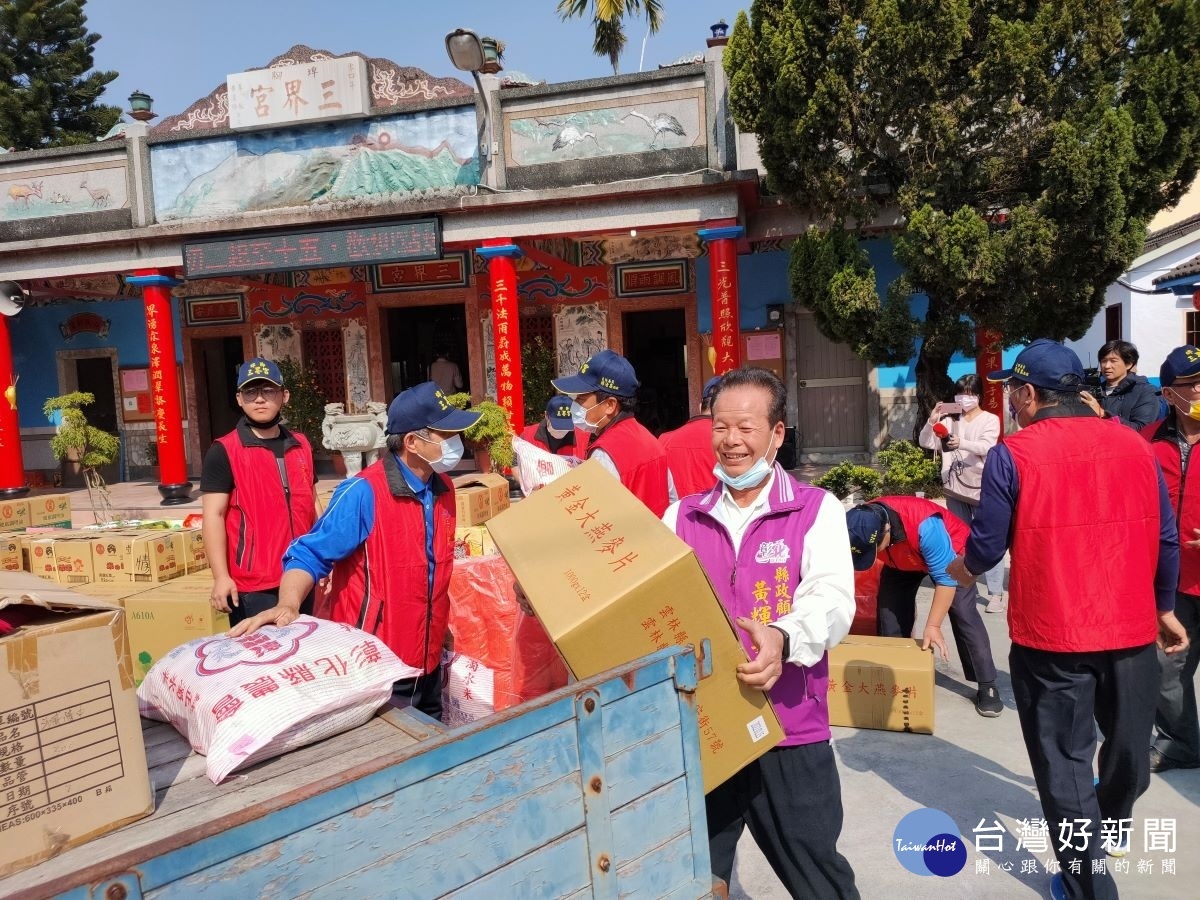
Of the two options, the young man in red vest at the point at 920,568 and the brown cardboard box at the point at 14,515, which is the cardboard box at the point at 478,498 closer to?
the young man in red vest at the point at 920,568

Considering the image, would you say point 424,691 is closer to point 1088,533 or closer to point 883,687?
point 1088,533

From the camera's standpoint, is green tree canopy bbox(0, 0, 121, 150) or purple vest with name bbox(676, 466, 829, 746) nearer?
purple vest with name bbox(676, 466, 829, 746)

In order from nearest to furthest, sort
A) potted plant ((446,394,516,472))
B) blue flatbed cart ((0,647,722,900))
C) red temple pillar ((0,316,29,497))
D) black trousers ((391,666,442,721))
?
blue flatbed cart ((0,647,722,900)) → black trousers ((391,666,442,721)) → potted plant ((446,394,516,472)) → red temple pillar ((0,316,29,497))

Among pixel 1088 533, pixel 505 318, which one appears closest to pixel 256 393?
pixel 1088 533

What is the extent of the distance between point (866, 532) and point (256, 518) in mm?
2463

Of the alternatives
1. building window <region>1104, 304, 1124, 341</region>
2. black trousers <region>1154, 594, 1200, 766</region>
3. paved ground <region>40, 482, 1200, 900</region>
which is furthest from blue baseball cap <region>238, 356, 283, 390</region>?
building window <region>1104, 304, 1124, 341</region>

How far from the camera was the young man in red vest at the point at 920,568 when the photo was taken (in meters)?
3.28

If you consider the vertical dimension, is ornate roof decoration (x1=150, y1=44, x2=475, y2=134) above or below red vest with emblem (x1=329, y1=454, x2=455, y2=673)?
above

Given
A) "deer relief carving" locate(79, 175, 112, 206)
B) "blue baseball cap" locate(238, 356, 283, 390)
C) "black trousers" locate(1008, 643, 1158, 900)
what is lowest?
"black trousers" locate(1008, 643, 1158, 900)

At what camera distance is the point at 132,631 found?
4.25m

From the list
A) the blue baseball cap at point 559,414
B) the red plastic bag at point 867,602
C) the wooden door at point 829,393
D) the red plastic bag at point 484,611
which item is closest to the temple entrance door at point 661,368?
the wooden door at point 829,393

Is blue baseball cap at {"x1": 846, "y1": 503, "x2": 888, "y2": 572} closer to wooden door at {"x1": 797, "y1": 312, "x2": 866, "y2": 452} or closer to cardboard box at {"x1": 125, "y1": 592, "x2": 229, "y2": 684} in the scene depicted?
cardboard box at {"x1": 125, "y1": 592, "x2": 229, "y2": 684}

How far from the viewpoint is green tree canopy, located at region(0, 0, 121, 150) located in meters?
20.7

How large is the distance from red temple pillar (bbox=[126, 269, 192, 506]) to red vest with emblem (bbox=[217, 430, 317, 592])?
825 centimetres
